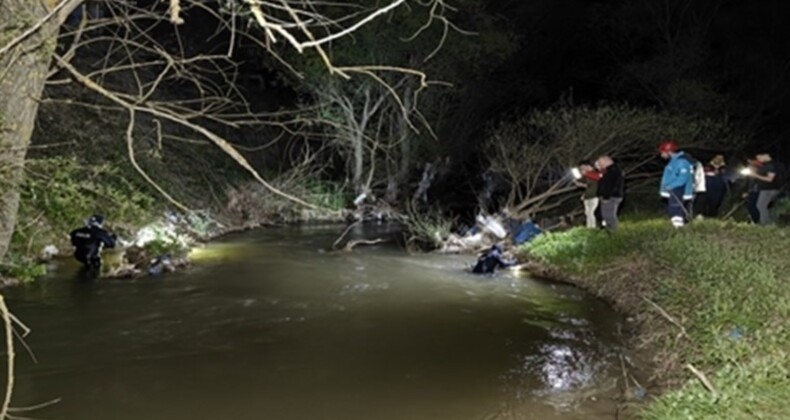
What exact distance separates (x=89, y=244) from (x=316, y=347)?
21.1 ft

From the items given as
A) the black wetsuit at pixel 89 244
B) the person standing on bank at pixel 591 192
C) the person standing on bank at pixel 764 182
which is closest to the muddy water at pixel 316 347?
the black wetsuit at pixel 89 244

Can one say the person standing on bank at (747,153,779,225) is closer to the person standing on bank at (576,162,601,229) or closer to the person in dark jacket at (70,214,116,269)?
the person standing on bank at (576,162,601,229)

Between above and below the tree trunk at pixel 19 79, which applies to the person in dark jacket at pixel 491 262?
below

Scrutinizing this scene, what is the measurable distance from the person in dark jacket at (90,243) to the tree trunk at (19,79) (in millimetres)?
9657

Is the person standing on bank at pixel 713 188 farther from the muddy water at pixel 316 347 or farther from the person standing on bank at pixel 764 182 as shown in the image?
the muddy water at pixel 316 347

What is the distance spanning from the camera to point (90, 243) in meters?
11.8

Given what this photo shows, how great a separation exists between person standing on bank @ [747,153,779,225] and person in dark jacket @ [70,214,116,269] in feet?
40.3

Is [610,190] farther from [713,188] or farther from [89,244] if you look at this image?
A: [89,244]

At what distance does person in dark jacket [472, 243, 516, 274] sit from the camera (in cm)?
1248

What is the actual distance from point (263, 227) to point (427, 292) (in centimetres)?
1067

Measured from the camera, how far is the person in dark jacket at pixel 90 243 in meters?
11.9

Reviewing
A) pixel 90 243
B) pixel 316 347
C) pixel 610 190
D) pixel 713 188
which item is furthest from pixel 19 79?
pixel 713 188

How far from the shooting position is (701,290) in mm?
7281

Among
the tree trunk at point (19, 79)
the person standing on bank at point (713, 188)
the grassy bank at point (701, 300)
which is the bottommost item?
the grassy bank at point (701, 300)
